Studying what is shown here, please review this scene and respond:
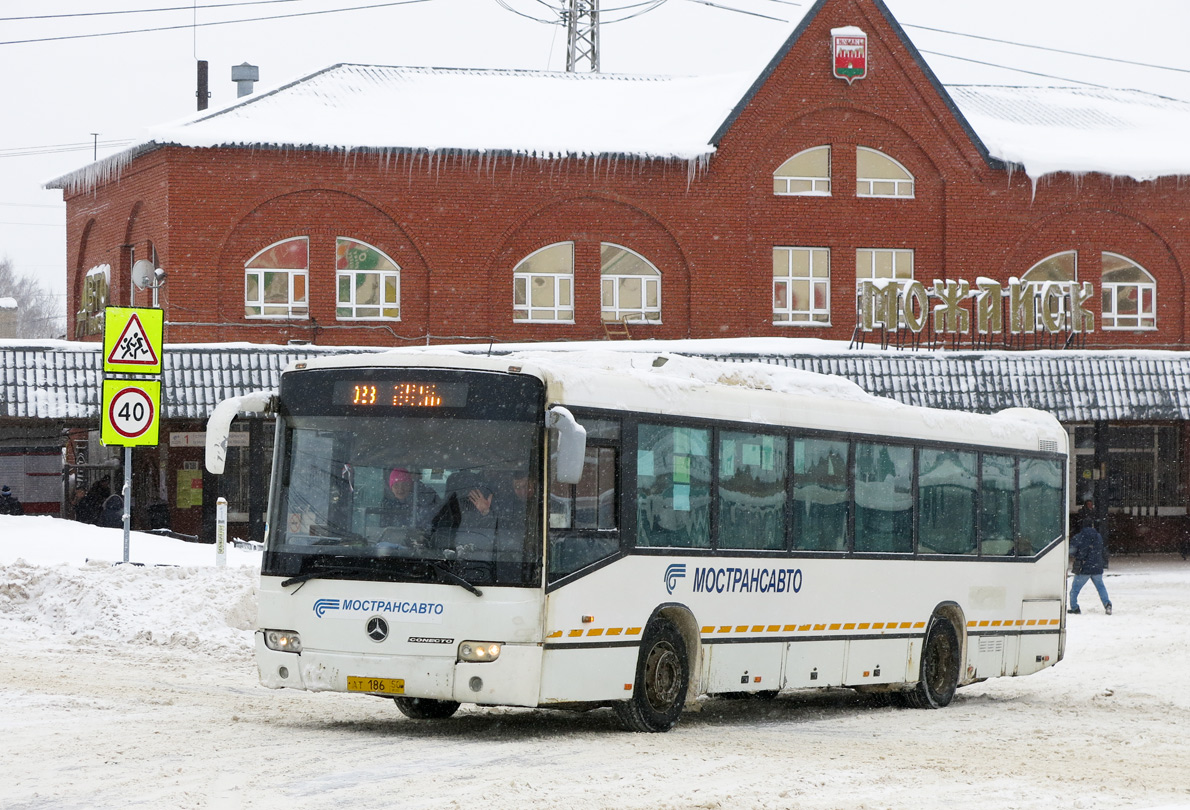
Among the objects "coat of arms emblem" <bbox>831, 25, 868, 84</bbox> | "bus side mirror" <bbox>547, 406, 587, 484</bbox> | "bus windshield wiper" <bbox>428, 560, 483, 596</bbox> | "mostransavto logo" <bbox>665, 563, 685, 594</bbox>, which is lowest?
"mostransavto logo" <bbox>665, 563, 685, 594</bbox>

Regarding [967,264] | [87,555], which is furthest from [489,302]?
[87,555]

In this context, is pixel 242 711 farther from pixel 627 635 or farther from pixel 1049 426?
pixel 1049 426

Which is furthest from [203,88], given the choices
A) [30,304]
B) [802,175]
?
[30,304]

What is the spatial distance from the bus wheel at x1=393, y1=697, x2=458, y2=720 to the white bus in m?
0.03

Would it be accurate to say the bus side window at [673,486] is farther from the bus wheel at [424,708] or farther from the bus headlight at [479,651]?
the bus wheel at [424,708]

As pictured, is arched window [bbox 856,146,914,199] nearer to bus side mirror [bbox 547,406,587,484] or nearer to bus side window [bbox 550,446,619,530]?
bus side window [bbox 550,446,619,530]

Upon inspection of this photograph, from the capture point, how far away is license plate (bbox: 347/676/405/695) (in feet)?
39.8

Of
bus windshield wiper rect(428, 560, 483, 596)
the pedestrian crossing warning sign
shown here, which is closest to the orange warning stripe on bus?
bus windshield wiper rect(428, 560, 483, 596)

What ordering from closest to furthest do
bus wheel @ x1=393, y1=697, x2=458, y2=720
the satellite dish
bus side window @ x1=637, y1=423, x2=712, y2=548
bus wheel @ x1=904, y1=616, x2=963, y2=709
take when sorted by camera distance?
bus side window @ x1=637, y1=423, x2=712, y2=548, bus wheel @ x1=393, y1=697, x2=458, y2=720, bus wheel @ x1=904, y1=616, x2=963, y2=709, the satellite dish

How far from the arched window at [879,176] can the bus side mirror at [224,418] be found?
28.9m

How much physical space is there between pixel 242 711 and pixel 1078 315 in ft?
92.9

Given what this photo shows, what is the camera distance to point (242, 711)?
13781 millimetres

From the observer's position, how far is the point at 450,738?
1241cm

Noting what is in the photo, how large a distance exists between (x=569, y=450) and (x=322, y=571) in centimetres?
205
